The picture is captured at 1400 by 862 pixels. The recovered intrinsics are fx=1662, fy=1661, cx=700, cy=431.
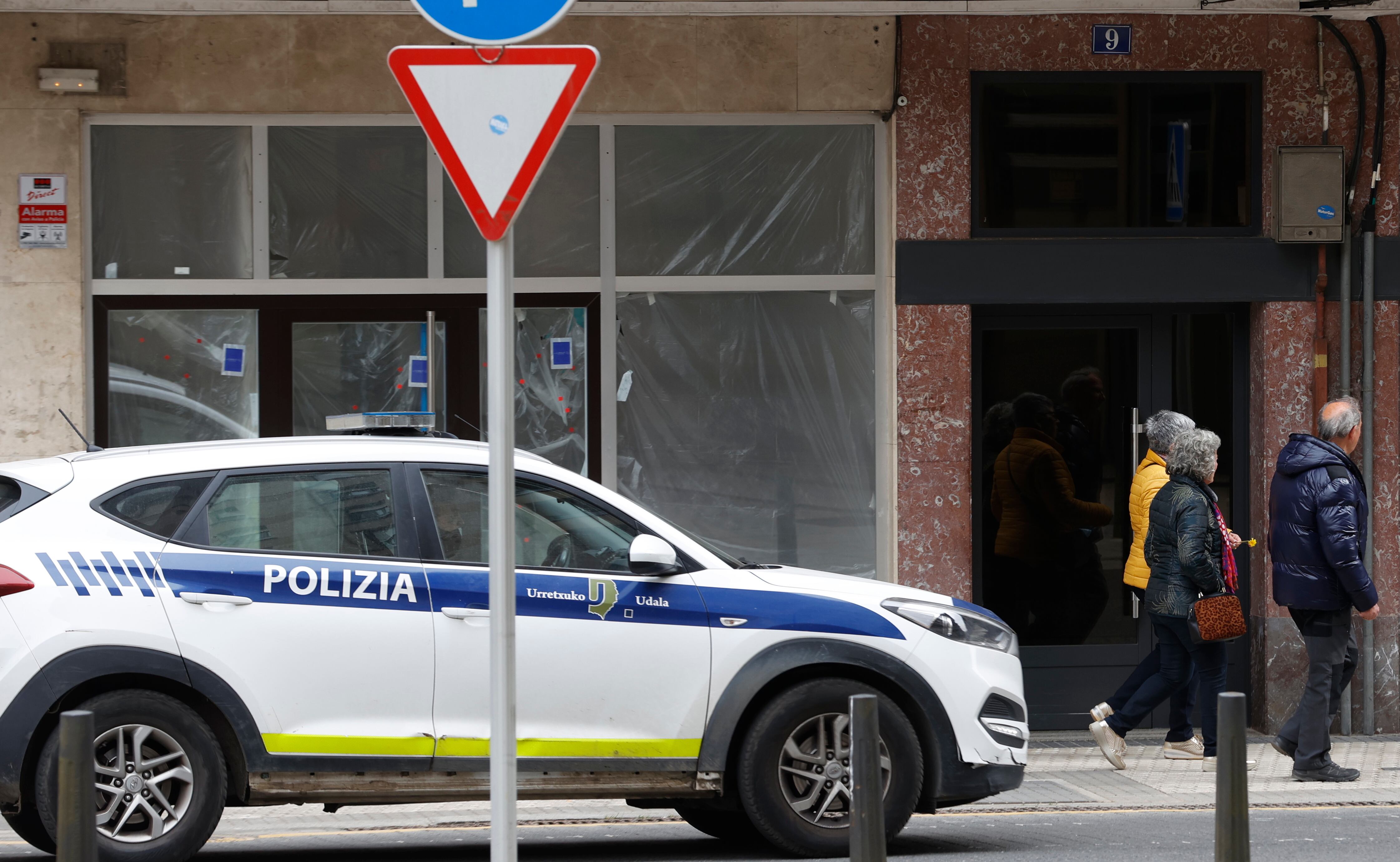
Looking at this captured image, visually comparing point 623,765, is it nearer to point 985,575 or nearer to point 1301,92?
point 985,575

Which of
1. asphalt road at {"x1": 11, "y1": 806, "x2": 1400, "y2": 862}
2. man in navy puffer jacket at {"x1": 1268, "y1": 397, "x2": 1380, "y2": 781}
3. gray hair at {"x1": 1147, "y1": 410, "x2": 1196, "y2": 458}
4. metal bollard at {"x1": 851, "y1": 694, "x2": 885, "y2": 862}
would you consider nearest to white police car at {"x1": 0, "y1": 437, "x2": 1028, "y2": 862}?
asphalt road at {"x1": 11, "y1": 806, "x2": 1400, "y2": 862}

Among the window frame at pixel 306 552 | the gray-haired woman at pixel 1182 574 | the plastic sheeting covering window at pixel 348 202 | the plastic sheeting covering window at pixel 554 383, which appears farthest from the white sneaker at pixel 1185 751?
the plastic sheeting covering window at pixel 348 202

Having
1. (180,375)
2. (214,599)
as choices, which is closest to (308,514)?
(214,599)

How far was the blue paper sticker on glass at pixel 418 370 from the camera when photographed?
10766 mm

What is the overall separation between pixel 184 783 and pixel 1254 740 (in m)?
7.02

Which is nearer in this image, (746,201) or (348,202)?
(348,202)

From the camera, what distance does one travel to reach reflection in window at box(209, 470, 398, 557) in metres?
6.55

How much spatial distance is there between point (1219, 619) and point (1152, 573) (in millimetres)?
579

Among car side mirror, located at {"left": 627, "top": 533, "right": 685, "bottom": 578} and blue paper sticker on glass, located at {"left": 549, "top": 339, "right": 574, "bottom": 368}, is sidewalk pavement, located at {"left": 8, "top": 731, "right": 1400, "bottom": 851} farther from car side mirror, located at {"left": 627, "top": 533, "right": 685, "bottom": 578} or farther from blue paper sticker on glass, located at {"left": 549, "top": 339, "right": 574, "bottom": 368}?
blue paper sticker on glass, located at {"left": 549, "top": 339, "right": 574, "bottom": 368}

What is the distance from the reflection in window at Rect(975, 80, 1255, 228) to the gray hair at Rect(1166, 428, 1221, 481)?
216cm

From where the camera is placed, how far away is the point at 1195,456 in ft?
29.9

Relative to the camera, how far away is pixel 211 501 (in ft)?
21.6

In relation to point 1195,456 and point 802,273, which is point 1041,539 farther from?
point 802,273

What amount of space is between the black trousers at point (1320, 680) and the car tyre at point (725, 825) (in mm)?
3423
